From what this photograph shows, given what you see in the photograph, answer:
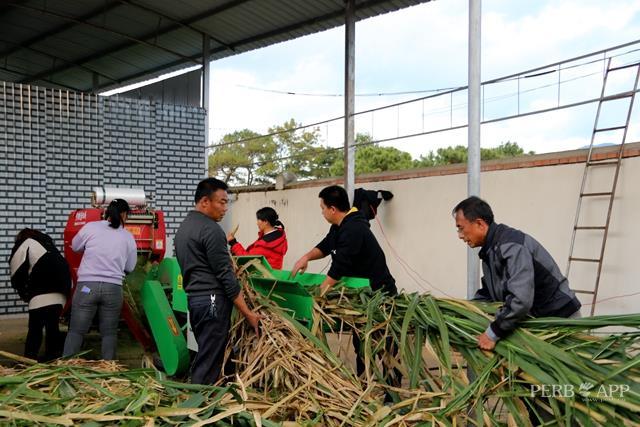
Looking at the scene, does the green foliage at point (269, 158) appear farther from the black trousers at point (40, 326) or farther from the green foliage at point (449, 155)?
the black trousers at point (40, 326)

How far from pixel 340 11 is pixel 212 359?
21.1 feet

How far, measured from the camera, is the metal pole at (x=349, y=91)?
891 centimetres

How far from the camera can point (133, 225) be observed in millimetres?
7203

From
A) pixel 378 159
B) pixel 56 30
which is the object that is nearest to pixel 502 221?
pixel 56 30

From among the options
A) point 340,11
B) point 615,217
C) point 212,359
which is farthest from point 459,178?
point 212,359

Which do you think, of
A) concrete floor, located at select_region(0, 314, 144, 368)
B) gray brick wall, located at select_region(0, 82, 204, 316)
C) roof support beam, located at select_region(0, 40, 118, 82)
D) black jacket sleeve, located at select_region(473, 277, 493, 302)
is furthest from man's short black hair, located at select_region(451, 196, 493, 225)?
roof support beam, located at select_region(0, 40, 118, 82)

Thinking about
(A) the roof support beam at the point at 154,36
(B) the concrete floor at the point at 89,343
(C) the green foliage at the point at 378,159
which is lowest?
(B) the concrete floor at the point at 89,343

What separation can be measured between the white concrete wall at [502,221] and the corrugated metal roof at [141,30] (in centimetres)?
256

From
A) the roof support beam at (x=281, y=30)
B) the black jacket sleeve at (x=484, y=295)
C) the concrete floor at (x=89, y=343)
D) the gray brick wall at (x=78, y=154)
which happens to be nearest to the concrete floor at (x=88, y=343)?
the concrete floor at (x=89, y=343)

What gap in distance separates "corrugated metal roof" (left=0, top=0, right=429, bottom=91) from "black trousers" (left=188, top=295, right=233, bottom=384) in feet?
18.7

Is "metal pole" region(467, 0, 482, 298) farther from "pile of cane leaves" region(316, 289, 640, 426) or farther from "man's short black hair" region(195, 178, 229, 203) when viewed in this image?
"man's short black hair" region(195, 178, 229, 203)

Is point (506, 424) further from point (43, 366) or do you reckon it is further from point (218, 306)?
point (43, 366)

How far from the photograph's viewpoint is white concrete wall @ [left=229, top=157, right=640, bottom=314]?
613cm

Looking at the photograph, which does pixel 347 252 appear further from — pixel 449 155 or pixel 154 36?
pixel 449 155
